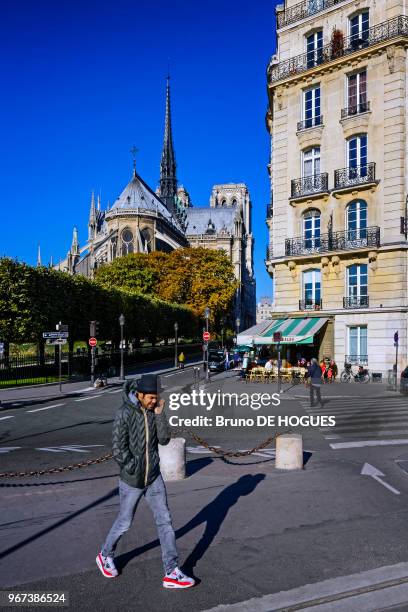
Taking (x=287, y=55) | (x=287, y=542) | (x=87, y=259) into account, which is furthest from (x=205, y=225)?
(x=287, y=542)

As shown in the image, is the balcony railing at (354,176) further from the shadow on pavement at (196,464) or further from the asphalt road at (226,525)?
the shadow on pavement at (196,464)

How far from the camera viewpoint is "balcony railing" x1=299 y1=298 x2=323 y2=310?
102 ft

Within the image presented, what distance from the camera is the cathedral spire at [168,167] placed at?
146m

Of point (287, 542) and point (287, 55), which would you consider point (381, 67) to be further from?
point (287, 542)

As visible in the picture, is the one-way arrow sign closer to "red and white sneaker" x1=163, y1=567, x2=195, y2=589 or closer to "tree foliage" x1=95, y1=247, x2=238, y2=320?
"red and white sneaker" x1=163, y1=567, x2=195, y2=589

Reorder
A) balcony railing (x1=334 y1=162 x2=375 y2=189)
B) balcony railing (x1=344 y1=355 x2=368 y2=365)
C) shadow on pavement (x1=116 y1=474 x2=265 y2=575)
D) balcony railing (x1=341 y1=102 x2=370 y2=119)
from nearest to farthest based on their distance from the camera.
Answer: shadow on pavement (x1=116 y1=474 x2=265 y2=575), balcony railing (x1=334 y1=162 x2=375 y2=189), balcony railing (x1=344 y1=355 x2=368 y2=365), balcony railing (x1=341 y1=102 x2=370 y2=119)

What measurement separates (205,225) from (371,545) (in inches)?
5746

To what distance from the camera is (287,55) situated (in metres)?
33.6

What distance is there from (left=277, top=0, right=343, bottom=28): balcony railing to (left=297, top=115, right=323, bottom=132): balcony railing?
6.09 m

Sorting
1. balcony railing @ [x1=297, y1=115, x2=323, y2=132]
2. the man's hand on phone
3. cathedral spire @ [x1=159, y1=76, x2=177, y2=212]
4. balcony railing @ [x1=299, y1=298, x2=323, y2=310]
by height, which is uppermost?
cathedral spire @ [x1=159, y1=76, x2=177, y2=212]

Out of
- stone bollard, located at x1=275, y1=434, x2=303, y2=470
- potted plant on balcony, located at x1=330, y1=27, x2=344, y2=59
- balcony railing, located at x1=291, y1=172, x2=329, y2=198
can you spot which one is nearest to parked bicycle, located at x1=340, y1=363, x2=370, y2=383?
balcony railing, located at x1=291, y1=172, x2=329, y2=198

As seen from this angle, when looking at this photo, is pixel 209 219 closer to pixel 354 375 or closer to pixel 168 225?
pixel 168 225

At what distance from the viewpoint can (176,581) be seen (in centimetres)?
517

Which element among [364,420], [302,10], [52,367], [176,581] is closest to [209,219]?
[302,10]
